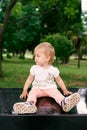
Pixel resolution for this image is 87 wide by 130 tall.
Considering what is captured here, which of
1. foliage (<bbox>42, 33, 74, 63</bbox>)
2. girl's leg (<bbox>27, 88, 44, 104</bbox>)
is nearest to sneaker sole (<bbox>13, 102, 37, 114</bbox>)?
girl's leg (<bbox>27, 88, 44, 104</bbox>)

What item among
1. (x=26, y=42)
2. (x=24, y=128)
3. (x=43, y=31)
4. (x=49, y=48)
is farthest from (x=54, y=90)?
(x=43, y=31)

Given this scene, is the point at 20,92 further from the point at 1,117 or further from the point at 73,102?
the point at 1,117

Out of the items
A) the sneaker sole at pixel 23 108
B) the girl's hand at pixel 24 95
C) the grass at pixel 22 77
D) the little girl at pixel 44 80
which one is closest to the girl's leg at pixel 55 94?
the little girl at pixel 44 80

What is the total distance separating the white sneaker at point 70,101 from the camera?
3.01 m

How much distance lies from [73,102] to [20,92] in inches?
27.4

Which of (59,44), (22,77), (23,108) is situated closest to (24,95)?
Answer: (23,108)

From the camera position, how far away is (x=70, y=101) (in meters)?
3.03

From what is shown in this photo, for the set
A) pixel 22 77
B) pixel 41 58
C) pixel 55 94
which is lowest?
pixel 22 77

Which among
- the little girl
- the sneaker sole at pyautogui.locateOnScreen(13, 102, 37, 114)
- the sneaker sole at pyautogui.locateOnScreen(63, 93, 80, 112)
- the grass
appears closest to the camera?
the sneaker sole at pyautogui.locateOnScreen(13, 102, 37, 114)

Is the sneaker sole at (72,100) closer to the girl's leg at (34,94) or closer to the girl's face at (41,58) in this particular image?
the girl's leg at (34,94)

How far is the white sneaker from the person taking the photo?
3012 mm

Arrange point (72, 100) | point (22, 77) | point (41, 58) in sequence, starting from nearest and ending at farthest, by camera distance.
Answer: point (72, 100)
point (41, 58)
point (22, 77)

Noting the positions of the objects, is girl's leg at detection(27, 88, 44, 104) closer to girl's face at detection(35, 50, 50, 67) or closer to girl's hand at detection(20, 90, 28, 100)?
girl's hand at detection(20, 90, 28, 100)

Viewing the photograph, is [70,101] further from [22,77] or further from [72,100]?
[22,77]
